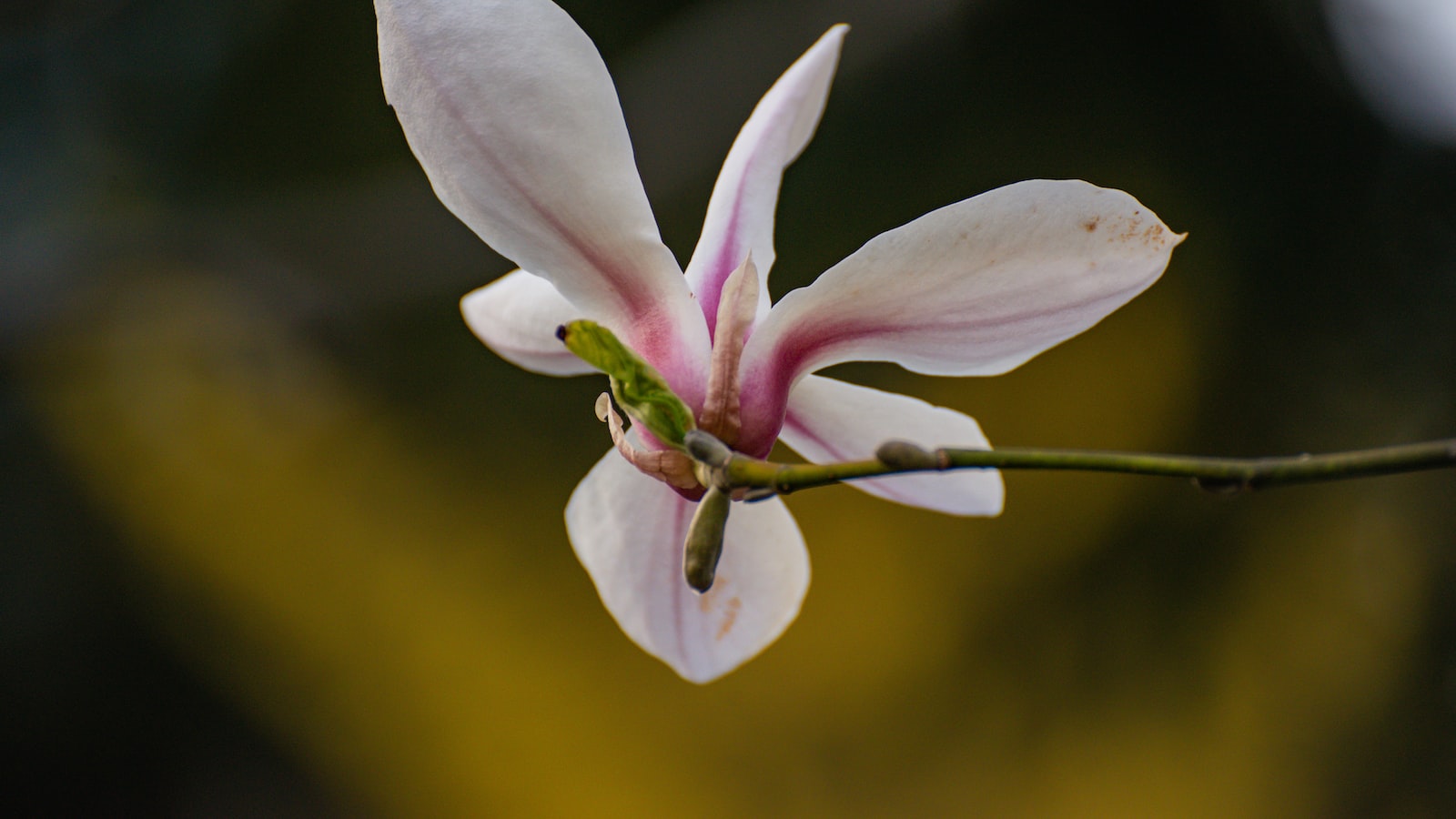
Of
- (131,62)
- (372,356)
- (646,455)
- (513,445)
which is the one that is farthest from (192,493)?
(646,455)

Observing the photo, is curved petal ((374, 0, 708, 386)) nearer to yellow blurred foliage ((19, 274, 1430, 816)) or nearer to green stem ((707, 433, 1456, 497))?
green stem ((707, 433, 1456, 497))

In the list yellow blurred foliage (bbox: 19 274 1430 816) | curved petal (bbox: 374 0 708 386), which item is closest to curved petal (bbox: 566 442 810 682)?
curved petal (bbox: 374 0 708 386)

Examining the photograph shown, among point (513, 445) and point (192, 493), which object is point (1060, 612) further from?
point (192, 493)

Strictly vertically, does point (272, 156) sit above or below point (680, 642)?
above

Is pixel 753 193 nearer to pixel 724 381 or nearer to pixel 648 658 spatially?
pixel 724 381

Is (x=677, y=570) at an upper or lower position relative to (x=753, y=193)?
lower

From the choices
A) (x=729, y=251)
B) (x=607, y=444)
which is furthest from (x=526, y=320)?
(x=607, y=444)
